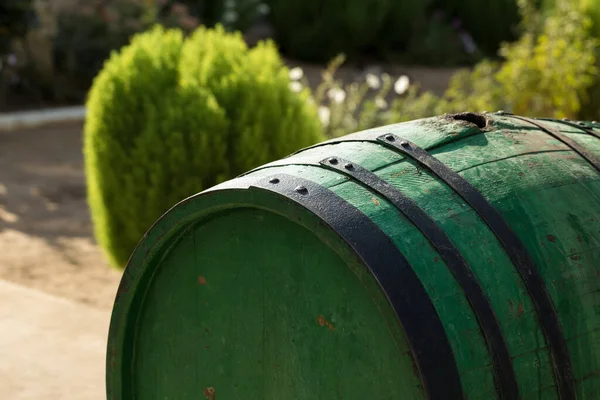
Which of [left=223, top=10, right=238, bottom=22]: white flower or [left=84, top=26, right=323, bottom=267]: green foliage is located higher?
[left=84, top=26, right=323, bottom=267]: green foliage

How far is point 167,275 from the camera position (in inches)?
97.4

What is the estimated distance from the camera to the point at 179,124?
466 centimetres

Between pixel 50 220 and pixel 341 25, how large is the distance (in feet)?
23.8

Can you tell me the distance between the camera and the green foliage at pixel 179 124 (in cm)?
468

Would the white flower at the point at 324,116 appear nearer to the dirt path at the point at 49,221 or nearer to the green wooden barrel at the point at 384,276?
the dirt path at the point at 49,221

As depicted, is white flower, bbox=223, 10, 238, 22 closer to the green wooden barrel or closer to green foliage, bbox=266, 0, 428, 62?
green foliage, bbox=266, 0, 428, 62

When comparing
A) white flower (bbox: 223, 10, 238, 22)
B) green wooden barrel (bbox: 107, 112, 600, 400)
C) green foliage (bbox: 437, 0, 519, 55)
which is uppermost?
green wooden barrel (bbox: 107, 112, 600, 400)

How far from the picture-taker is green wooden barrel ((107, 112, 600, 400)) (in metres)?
2.01

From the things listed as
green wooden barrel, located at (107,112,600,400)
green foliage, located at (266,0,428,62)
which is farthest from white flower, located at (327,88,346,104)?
green foliage, located at (266,0,428,62)

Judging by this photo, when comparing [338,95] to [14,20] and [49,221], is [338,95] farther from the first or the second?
[14,20]

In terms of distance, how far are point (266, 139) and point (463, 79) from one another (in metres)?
2.80

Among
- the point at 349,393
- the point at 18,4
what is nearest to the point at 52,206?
the point at 18,4

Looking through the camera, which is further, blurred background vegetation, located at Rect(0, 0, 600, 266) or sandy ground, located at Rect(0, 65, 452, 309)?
sandy ground, located at Rect(0, 65, 452, 309)

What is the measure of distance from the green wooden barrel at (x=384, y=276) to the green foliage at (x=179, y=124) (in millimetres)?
2205
